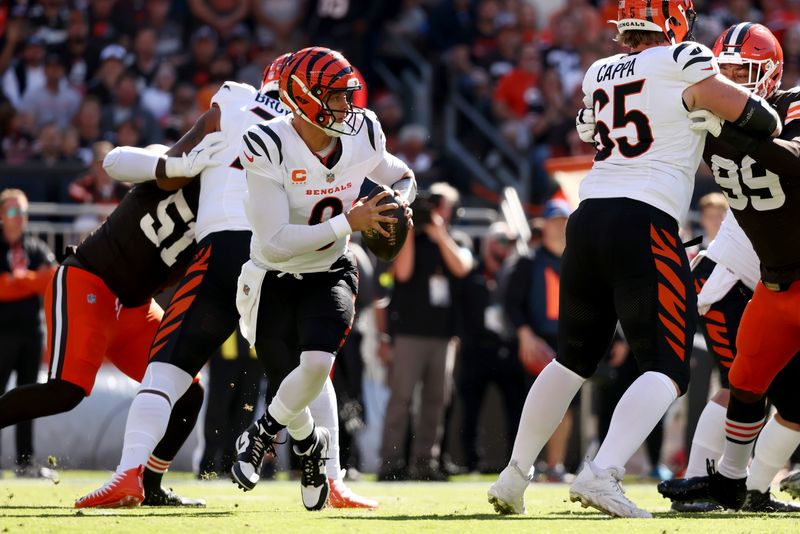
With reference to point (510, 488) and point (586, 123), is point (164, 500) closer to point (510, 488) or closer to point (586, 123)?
point (510, 488)

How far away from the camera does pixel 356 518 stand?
217 inches

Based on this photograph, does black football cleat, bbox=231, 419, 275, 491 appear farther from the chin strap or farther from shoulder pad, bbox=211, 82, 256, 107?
shoulder pad, bbox=211, 82, 256, 107

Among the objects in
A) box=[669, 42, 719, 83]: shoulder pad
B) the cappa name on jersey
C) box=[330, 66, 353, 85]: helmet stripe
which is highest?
box=[669, 42, 719, 83]: shoulder pad

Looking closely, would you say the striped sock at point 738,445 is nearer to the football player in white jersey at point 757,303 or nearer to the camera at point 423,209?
the football player in white jersey at point 757,303

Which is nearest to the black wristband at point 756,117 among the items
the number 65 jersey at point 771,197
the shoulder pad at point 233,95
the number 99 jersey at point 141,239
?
the number 65 jersey at point 771,197

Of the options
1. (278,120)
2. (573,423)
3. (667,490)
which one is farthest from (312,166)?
(573,423)

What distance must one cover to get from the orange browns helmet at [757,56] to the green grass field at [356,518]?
1.90 metres

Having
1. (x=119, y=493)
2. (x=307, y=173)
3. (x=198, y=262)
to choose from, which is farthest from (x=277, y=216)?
(x=119, y=493)

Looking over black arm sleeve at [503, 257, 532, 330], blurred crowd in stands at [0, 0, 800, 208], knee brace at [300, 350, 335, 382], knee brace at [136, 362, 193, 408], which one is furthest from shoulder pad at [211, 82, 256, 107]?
blurred crowd in stands at [0, 0, 800, 208]

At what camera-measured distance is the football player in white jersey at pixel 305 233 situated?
5.68 m

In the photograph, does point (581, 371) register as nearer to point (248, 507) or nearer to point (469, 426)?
point (248, 507)

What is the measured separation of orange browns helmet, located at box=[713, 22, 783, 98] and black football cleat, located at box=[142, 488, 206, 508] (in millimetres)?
3213

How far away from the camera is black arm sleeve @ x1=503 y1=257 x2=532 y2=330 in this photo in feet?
35.7

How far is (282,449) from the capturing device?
1059 centimetres
